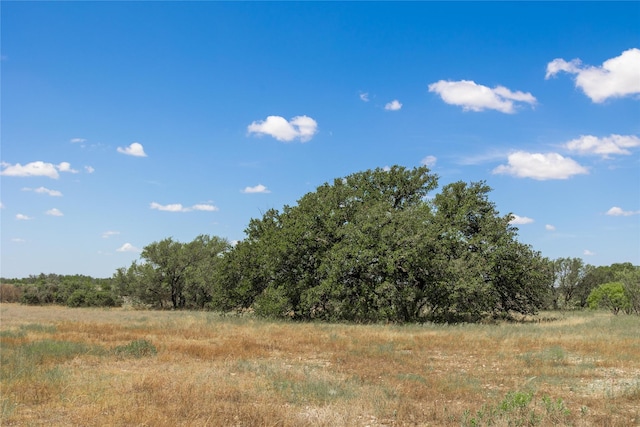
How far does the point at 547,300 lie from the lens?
65312 millimetres

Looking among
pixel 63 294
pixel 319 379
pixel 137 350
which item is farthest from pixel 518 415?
pixel 63 294

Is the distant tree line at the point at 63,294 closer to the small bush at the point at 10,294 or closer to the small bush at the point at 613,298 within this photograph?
the small bush at the point at 10,294

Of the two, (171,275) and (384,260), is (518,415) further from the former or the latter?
(171,275)

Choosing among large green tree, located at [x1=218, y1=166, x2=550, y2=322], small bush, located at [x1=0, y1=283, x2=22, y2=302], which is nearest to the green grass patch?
large green tree, located at [x1=218, y1=166, x2=550, y2=322]

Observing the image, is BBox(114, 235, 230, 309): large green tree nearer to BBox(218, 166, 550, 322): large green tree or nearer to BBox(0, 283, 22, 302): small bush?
BBox(218, 166, 550, 322): large green tree

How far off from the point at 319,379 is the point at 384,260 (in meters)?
20.9

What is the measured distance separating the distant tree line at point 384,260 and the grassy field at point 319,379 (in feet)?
32.8

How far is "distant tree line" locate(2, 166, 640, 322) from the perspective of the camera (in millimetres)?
34562

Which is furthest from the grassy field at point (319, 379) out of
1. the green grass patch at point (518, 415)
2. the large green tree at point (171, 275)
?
the large green tree at point (171, 275)

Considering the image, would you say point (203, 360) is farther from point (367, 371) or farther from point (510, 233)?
point (510, 233)

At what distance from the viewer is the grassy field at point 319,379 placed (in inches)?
380

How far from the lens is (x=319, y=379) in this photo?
13.5m

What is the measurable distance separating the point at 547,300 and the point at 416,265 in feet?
133

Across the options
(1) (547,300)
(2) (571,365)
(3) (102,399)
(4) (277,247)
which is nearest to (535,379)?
(2) (571,365)
